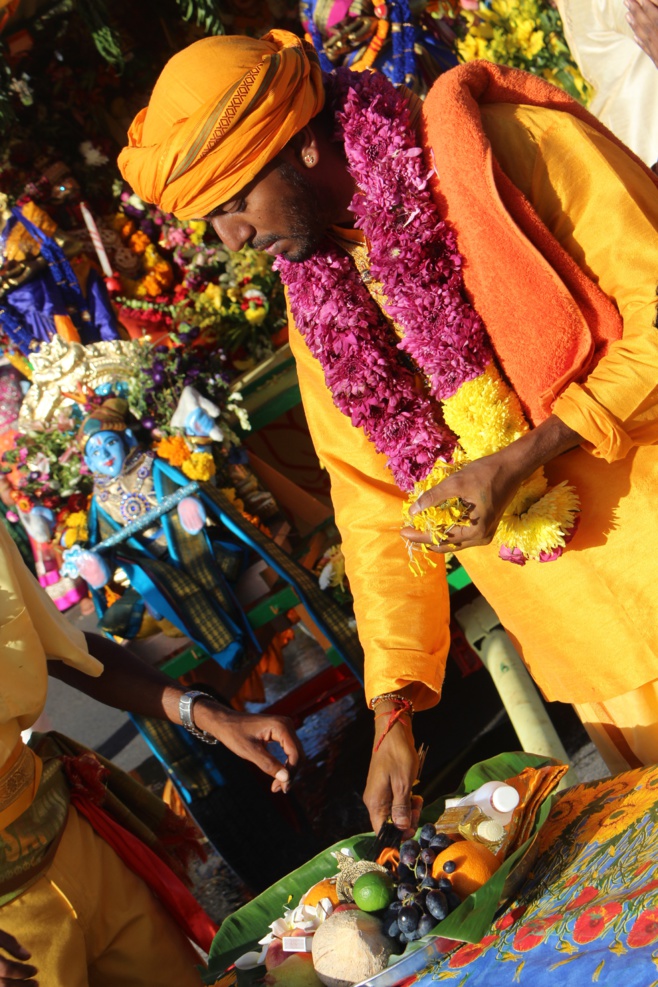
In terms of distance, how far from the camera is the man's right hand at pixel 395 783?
182 centimetres

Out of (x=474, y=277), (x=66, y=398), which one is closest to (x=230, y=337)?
(x=66, y=398)

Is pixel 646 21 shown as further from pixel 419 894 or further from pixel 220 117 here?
pixel 419 894

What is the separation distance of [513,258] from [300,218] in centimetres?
45

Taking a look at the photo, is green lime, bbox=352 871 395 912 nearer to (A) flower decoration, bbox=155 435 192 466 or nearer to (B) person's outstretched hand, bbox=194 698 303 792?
(B) person's outstretched hand, bbox=194 698 303 792

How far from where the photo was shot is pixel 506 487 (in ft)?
5.27

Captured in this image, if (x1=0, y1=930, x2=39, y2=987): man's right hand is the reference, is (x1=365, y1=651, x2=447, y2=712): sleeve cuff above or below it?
below

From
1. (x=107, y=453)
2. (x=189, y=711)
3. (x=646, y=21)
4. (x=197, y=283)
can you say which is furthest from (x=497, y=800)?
(x=197, y=283)

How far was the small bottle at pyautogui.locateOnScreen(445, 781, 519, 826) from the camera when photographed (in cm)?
168

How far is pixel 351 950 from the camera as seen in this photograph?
5.09 feet

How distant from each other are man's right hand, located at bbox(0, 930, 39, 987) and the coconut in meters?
0.54

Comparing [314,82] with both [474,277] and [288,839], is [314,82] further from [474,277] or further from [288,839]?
[288,839]

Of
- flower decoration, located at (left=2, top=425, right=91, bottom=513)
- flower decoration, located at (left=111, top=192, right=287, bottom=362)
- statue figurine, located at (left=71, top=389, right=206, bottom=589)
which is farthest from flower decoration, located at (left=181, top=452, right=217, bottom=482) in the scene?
flower decoration, located at (left=111, top=192, right=287, bottom=362)

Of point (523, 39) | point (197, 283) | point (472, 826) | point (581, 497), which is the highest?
point (523, 39)

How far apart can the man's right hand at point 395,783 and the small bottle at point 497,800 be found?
0.12 m
